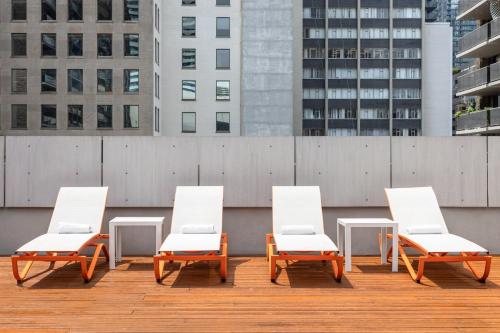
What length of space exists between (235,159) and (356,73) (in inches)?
1870

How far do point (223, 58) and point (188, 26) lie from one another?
145 inches

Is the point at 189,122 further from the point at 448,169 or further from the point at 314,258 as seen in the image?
the point at 314,258

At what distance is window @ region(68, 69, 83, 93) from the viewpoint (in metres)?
35.0

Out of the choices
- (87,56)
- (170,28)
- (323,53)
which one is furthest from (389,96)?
(87,56)

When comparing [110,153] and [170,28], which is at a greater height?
[170,28]

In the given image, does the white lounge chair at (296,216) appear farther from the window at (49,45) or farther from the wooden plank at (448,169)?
the window at (49,45)

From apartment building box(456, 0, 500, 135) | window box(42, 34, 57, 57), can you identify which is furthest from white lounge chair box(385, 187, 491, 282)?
window box(42, 34, 57, 57)

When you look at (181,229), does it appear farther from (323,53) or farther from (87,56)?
(323,53)

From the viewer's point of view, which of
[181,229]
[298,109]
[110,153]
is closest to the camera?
[181,229]

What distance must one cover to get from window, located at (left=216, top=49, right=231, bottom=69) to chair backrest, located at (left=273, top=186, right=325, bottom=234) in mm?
33108

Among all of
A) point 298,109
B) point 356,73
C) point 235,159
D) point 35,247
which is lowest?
point 35,247

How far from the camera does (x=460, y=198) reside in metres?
6.96

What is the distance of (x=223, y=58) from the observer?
3869 cm

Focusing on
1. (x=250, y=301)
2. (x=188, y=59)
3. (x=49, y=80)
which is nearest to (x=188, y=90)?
(x=188, y=59)
